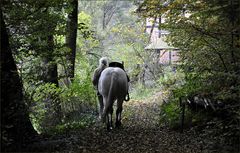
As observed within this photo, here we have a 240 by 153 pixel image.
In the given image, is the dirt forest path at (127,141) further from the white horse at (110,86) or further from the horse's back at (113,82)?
the horse's back at (113,82)

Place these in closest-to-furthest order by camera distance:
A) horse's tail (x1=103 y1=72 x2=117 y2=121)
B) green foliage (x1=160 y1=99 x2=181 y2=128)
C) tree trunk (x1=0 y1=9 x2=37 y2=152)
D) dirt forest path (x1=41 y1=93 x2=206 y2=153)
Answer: tree trunk (x1=0 y1=9 x2=37 y2=152) → dirt forest path (x1=41 y1=93 x2=206 y2=153) → horse's tail (x1=103 y1=72 x2=117 y2=121) → green foliage (x1=160 y1=99 x2=181 y2=128)

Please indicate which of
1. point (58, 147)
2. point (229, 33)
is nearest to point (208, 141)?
point (229, 33)

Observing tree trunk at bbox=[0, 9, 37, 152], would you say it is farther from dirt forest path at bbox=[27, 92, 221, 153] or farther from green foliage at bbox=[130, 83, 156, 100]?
green foliage at bbox=[130, 83, 156, 100]

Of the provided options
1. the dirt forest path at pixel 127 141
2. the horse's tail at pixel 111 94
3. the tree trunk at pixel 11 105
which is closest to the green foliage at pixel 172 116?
the dirt forest path at pixel 127 141

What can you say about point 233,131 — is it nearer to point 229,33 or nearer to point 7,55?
point 229,33

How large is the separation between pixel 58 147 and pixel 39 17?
2992mm

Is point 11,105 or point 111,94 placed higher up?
point 11,105

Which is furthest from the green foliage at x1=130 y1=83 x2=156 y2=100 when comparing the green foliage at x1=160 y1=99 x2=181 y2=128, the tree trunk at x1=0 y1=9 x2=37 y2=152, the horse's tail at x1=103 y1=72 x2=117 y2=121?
the tree trunk at x1=0 y1=9 x2=37 y2=152

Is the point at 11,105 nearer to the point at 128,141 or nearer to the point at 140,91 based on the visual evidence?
the point at 128,141

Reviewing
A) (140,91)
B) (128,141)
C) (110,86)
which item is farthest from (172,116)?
(140,91)

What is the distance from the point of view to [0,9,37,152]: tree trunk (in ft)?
18.3

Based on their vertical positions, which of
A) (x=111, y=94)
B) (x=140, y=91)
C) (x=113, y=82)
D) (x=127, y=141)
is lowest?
(x=140, y=91)

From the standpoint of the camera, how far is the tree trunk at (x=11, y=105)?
18.3 ft

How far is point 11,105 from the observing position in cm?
Result: 567
